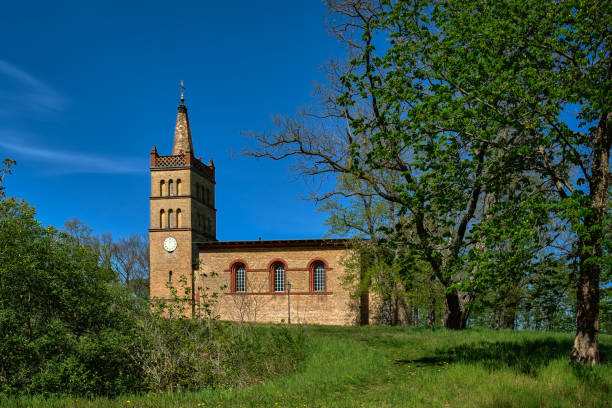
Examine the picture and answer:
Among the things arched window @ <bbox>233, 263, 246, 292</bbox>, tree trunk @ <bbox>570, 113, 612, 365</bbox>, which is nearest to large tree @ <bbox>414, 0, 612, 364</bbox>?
tree trunk @ <bbox>570, 113, 612, 365</bbox>

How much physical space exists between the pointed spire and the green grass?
104 feet

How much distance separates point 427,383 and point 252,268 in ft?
87.4

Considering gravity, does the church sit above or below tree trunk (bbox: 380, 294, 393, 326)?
above

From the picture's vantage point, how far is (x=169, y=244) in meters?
40.7

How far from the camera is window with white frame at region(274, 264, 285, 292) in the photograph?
36.2m

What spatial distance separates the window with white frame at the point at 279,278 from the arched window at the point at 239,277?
7.23 ft

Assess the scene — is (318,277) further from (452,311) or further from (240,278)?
(452,311)

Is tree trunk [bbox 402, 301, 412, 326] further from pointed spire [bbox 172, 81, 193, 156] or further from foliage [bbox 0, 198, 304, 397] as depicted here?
pointed spire [bbox 172, 81, 193, 156]

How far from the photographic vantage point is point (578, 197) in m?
10.2

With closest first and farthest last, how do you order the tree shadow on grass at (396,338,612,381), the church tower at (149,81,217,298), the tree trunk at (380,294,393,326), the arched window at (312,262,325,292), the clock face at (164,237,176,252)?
the tree shadow on grass at (396,338,612,381) < the tree trunk at (380,294,393,326) < the arched window at (312,262,325,292) < the church tower at (149,81,217,298) < the clock face at (164,237,176,252)

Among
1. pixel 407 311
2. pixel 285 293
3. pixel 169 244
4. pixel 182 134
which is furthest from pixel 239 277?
pixel 182 134

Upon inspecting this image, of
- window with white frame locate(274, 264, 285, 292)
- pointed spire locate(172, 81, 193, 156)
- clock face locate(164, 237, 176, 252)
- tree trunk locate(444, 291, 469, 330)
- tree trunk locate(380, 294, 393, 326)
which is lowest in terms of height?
tree trunk locate(380, 294, 393, 326)

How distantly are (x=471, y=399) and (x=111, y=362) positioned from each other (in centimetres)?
944

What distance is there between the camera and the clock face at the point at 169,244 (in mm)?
40531
